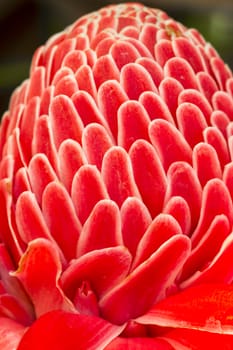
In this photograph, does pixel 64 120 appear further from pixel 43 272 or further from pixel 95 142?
pixel 43 272

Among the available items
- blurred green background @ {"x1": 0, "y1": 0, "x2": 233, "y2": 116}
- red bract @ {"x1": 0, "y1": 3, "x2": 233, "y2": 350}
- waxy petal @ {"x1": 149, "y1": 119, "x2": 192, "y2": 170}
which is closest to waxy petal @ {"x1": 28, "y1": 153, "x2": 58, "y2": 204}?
red bract @ {"x1": 0, "y1": 3, "x2": 233, "y2": 350}

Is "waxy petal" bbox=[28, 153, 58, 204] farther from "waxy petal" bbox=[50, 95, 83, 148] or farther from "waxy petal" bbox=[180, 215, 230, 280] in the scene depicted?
"waxy petal" bbox=[180, 215, 230, 280]

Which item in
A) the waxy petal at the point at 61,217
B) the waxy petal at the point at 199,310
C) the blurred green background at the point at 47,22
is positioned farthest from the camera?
the blurred green background at the point at 47,22

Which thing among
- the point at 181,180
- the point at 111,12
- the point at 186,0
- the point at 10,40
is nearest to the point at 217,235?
the point at 181,180

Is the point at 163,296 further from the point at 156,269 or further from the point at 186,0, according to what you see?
the point at 186,0

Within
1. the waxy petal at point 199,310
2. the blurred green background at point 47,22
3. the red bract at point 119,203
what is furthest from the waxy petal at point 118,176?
the blurred green background at point 47,22

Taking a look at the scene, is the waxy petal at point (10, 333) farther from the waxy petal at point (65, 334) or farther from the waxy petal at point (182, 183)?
the waxy petal at point (182, 183)
